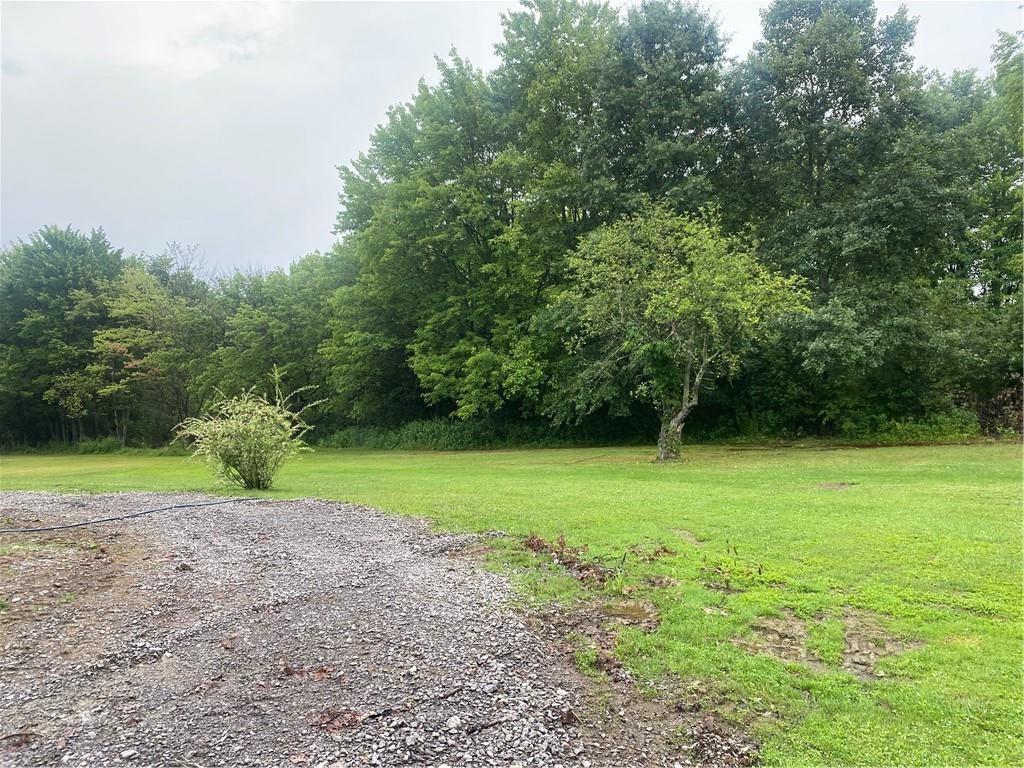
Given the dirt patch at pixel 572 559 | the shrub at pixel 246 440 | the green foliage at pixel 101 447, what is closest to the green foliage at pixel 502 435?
the shrub at pixel 246 440

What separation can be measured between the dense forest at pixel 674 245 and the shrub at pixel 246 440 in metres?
9.98

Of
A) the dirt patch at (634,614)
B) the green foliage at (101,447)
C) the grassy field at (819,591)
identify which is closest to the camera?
the grassy field at (819,591)

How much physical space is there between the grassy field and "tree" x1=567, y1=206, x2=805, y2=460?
223 inches

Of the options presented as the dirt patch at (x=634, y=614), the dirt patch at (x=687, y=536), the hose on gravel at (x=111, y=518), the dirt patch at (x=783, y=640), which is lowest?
the hose on gravel at (x=111, y=518)

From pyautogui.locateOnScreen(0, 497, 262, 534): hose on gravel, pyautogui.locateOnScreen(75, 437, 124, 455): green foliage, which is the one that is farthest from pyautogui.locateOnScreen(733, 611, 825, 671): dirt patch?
pyautogui.locateOnScreen(75, 437, 124, 455): green foliage

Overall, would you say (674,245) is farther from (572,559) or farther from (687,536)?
(572,559)

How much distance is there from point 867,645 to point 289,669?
4.05 meters

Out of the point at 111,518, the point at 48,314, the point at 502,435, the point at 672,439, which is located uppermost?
the point at 48,314

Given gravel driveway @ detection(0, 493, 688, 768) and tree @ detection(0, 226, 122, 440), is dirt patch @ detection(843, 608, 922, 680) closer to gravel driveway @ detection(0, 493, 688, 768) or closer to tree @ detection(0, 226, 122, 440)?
gravel driveway @ detection(0, 493, 688, 768)

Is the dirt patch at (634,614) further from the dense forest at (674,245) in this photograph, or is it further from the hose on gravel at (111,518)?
the dense forest at (674,245)

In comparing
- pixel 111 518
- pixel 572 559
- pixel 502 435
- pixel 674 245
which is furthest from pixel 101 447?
pixel 572 559

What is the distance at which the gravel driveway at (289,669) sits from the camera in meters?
3.15

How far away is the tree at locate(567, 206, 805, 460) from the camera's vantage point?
55.0 ft

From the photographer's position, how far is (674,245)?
60.8 ft
